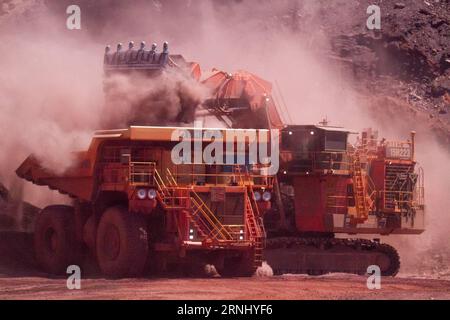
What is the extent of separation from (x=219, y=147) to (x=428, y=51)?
3321 centimetres

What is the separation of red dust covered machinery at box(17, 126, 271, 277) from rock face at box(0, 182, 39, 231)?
4.60m

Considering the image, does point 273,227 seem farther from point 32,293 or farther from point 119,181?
point 32,293

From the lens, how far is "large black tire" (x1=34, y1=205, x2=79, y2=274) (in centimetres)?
2803

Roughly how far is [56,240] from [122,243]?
13.3ft

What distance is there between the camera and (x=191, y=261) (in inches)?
1032

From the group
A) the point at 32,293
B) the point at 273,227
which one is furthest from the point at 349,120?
the point at 32,293

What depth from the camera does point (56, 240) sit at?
28344mm

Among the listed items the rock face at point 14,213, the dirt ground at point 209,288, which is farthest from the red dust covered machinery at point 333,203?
the rock face at point 14,213

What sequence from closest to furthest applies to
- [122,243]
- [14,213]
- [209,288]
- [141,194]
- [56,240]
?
[209,288], [141,194], [122,243], [56,240], [14,213]

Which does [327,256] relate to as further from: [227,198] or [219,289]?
[219,289]

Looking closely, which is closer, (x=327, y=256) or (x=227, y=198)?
(x=227, y=198)

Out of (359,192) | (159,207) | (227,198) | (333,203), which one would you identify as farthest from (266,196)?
(359,192)

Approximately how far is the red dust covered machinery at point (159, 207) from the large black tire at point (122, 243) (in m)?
0.02

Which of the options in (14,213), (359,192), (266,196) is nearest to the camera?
(266,196)
